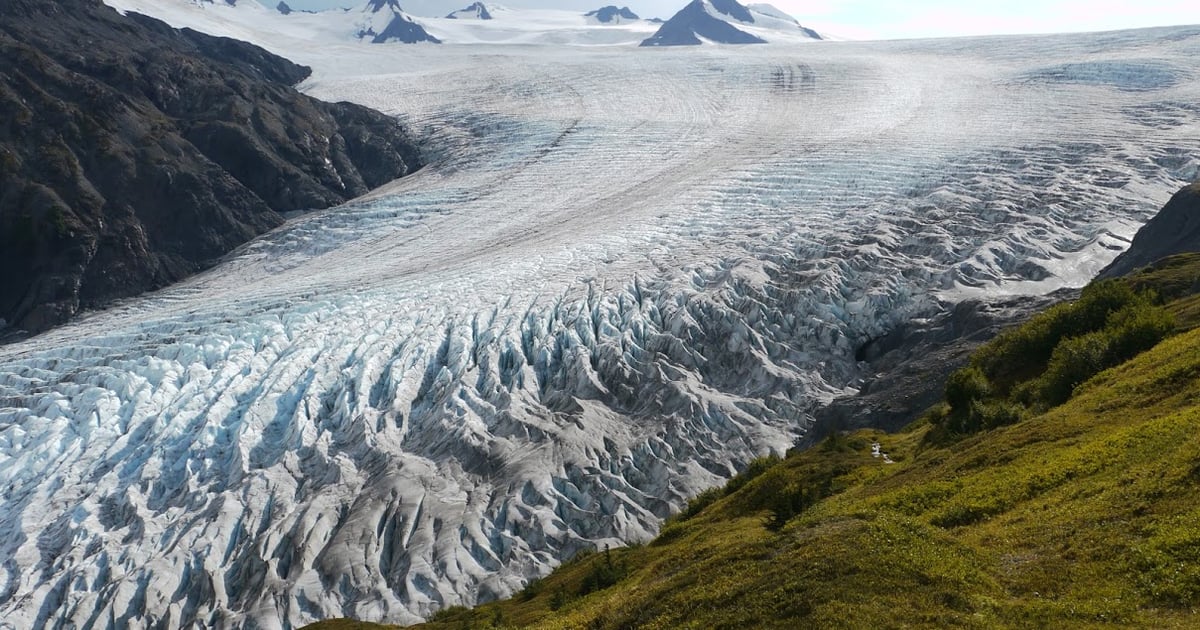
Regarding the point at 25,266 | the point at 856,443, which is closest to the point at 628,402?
the point at 856,443

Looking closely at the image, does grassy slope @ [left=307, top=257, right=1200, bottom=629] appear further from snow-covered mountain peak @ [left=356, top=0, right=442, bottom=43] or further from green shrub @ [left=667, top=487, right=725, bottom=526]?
snow-covered mountain peak @ [left=356, top=0, right=442, bottom=43]

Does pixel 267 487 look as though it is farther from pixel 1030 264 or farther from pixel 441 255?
pixel 1030 264

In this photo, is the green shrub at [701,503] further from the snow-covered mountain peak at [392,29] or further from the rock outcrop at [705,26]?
the snow-covered mountain peak at [392,29]

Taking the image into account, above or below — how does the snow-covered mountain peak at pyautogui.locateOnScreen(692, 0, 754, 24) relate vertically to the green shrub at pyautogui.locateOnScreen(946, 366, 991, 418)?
above

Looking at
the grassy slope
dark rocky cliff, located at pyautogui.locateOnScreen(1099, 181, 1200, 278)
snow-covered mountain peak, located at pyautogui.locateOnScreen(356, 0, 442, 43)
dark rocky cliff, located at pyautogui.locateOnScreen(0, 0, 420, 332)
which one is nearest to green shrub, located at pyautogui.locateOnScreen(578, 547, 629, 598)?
the grassy slope

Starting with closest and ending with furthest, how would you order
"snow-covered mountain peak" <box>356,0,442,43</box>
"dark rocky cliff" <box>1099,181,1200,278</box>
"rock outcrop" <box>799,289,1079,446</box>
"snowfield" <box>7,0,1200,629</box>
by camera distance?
1. "snowfield" <box>7,0,1200,629</box>
2. "rock outcrop" <box>799,289,1079,446</box>
3. "dark rocky cliff" <box>1099,181,1200,278</box>
4. "snow-covered mountain peak" <box>356,0,442,43</box>

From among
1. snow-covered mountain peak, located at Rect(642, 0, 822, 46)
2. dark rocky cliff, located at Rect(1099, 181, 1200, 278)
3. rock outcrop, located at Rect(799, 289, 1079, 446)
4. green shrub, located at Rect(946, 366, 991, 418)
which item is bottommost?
rock outcrop, located at Rect(799, 289, 1079, 446)
